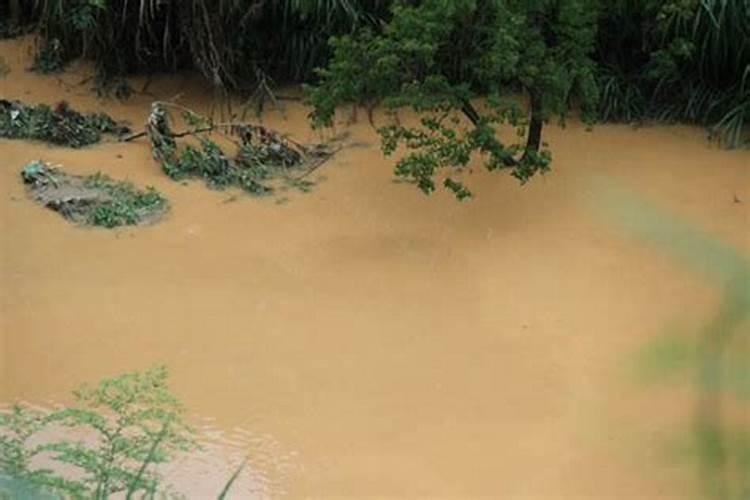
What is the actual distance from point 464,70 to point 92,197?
166cm

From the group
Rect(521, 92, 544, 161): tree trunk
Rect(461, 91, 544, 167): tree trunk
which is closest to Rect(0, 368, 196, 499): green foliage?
Rect(461, 91, 544, 167): tree trunk

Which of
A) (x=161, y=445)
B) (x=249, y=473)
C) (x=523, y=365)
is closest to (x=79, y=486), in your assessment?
(x=161, y=445)

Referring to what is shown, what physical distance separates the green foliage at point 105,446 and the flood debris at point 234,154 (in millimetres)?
1870

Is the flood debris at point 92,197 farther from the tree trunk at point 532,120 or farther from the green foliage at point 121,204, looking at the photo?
the tree trunk at point 532,120

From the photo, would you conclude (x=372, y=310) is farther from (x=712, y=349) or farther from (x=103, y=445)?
(x=712, y=349)

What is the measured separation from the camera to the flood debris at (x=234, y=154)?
576cm

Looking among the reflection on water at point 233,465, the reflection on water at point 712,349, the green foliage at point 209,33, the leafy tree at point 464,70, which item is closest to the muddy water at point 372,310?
the reflection on water at point 233,465

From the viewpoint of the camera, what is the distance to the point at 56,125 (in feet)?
20.3

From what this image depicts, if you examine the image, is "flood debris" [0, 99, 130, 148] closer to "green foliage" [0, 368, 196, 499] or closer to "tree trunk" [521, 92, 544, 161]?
"tree trunk" [521, 92, 544, 161]

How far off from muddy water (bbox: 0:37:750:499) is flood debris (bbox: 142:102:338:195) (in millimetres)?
99

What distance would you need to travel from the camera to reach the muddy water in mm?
3939

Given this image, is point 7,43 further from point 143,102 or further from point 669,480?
point 669,480

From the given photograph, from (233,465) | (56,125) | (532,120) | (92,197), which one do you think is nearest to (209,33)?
(56,125)

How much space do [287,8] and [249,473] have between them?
327 cm
